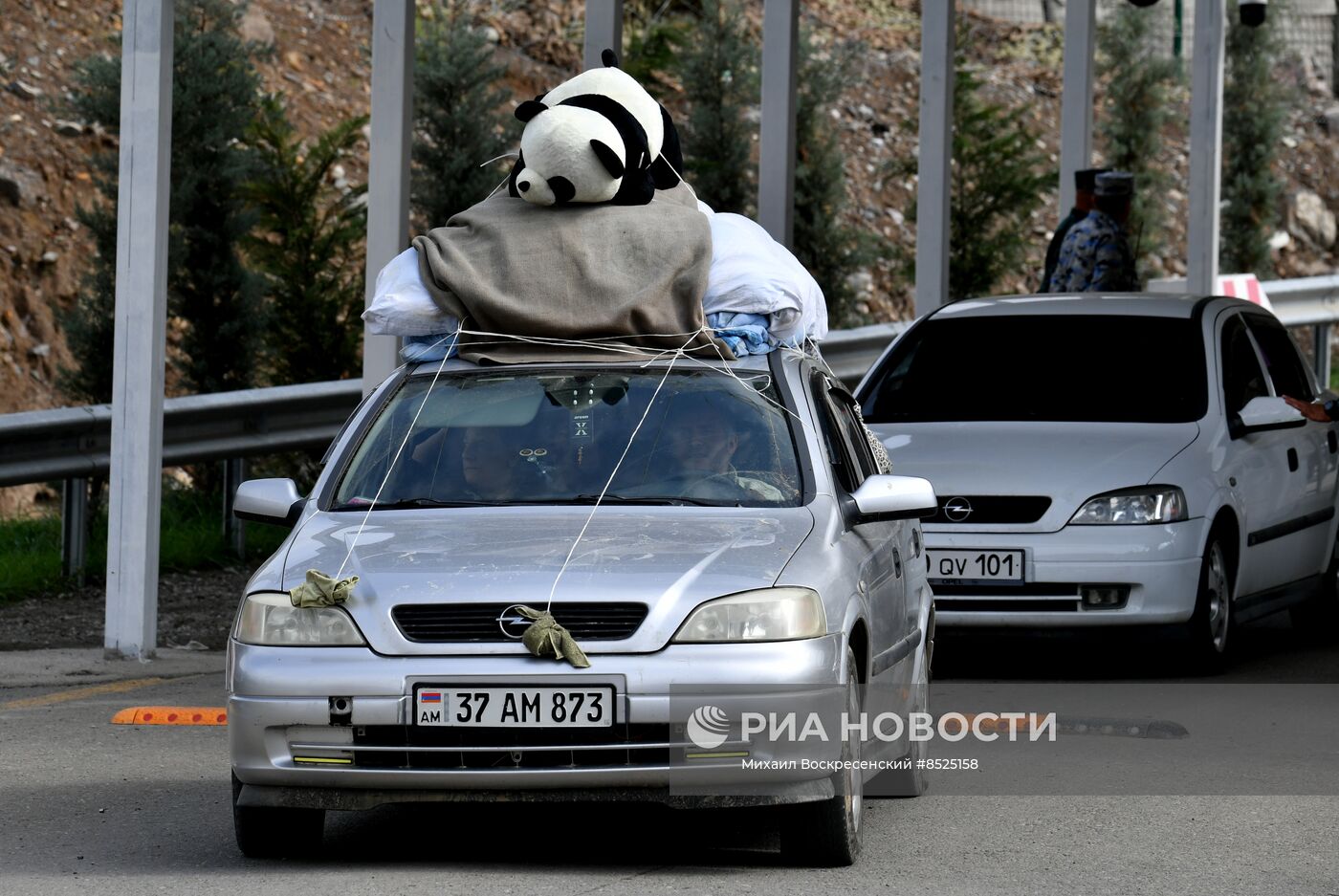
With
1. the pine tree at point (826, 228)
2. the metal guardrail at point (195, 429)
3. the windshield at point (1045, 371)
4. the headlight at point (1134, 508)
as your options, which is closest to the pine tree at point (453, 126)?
the pine tree at point (826, 228)

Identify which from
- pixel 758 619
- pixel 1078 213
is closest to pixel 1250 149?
pixel 1078 213

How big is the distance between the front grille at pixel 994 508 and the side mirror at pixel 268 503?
3.57 m

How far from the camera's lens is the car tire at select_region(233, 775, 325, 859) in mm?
5906

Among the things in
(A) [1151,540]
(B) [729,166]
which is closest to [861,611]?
(A) [1151,540]

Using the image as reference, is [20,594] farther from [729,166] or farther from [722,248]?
[729,166]

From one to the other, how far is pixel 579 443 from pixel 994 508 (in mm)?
3341

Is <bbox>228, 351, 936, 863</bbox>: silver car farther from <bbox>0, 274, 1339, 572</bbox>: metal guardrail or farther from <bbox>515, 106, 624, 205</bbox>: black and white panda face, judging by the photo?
<bbox>0, 274, 1339, 572</bbox>: metal guardrail

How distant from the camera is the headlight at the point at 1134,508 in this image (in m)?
9.29

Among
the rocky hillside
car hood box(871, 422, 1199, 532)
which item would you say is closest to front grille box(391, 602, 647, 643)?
car hood box(871, 422, 1199, 532)

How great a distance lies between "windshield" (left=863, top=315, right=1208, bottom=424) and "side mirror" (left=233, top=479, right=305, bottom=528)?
4.26m

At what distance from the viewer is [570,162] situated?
702cm

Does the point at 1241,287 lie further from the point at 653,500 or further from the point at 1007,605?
the point at 653,500

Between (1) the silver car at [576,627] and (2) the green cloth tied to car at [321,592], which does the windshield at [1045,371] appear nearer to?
(1) the silver car at [576,627]

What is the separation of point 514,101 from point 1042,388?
19.1m
